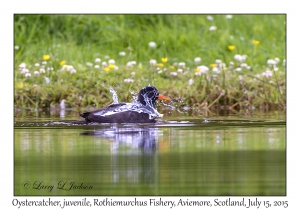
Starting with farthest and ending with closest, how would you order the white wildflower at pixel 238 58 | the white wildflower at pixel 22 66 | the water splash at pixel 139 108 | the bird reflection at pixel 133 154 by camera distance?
the white wildflower at pixel 238 58, the white wildflower at pixel 22 66, the water splash at pixel 139 108, the bird reflection at pixel 133 154

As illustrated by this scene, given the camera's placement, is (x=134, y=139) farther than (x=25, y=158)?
Yes

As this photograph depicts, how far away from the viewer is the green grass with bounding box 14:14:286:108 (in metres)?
13.4

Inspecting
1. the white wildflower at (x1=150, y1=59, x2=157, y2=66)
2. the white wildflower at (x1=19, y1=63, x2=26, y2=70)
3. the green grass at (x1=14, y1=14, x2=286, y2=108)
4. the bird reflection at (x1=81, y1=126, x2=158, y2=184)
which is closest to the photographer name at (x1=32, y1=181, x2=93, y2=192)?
the bird reflection at (x1=81, y1=126, x2=158, y2=184)

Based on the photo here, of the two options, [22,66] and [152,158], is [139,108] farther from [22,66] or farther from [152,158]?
[22,66]

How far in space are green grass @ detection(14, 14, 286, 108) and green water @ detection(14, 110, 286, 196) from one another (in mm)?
2597

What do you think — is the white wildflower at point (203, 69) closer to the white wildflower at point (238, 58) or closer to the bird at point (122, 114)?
the white wildflower at point (238, 58)

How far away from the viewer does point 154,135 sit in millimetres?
9609

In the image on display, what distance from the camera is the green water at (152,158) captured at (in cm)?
692

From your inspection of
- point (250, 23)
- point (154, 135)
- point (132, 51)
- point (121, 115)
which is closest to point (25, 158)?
point (154, 135)

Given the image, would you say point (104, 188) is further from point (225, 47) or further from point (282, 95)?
point (225, 47)

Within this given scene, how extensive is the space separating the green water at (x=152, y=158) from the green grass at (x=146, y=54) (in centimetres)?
Answer: 260

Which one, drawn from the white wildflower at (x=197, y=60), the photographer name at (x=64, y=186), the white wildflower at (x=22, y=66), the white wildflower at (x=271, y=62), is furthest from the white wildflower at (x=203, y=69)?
the photographer name at (x=64, y=186)

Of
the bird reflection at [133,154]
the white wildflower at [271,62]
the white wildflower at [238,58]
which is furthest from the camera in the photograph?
the white wildflower at [238,58]

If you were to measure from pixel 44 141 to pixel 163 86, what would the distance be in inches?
189
